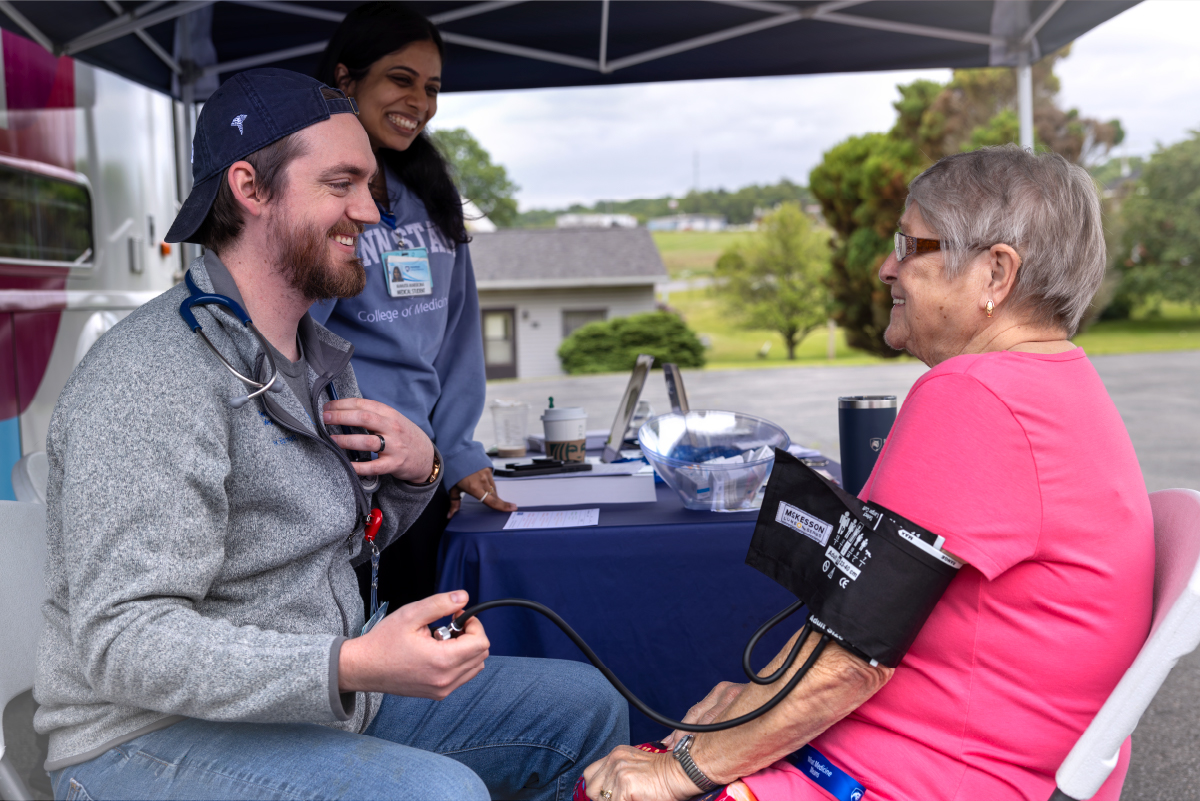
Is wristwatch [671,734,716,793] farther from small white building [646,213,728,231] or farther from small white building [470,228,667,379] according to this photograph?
small white building [646,213,728,231]

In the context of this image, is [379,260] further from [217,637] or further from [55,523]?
[217,637]

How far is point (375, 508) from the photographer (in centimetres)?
173

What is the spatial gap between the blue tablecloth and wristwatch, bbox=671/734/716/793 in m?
0.72

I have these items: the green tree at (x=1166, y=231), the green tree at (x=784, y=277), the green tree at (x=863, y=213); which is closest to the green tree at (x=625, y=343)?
the green tree at (x=863, y=213)

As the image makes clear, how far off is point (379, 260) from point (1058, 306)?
167cm

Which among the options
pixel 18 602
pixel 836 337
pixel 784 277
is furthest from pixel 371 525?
pixel 836 337

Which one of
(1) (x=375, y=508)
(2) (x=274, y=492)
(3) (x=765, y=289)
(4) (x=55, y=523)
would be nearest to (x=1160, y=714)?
(1) (x=375, y=508)

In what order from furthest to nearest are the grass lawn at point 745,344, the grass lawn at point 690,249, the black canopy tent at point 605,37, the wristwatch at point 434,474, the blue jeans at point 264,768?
the grass lawn at point 690,249 → the grass lawn at point 745,344 → the black canopy tent at point 605,37 → the wristwatch at point 434,474 → the blue jeans at point 264,768

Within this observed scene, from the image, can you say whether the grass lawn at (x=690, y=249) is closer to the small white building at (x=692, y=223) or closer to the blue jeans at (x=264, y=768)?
the small white building at (x=692, y=223)

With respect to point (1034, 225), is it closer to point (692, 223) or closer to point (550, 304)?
point (550, 304)

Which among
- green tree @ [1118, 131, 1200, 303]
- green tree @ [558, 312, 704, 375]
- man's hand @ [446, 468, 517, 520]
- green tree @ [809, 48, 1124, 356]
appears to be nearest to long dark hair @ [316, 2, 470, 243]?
man's hand @ [446, 468, 517, 520]

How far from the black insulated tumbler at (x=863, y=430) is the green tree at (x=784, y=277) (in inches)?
1386

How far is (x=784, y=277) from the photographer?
3806cm

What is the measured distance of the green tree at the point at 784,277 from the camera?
37531 millimetres
